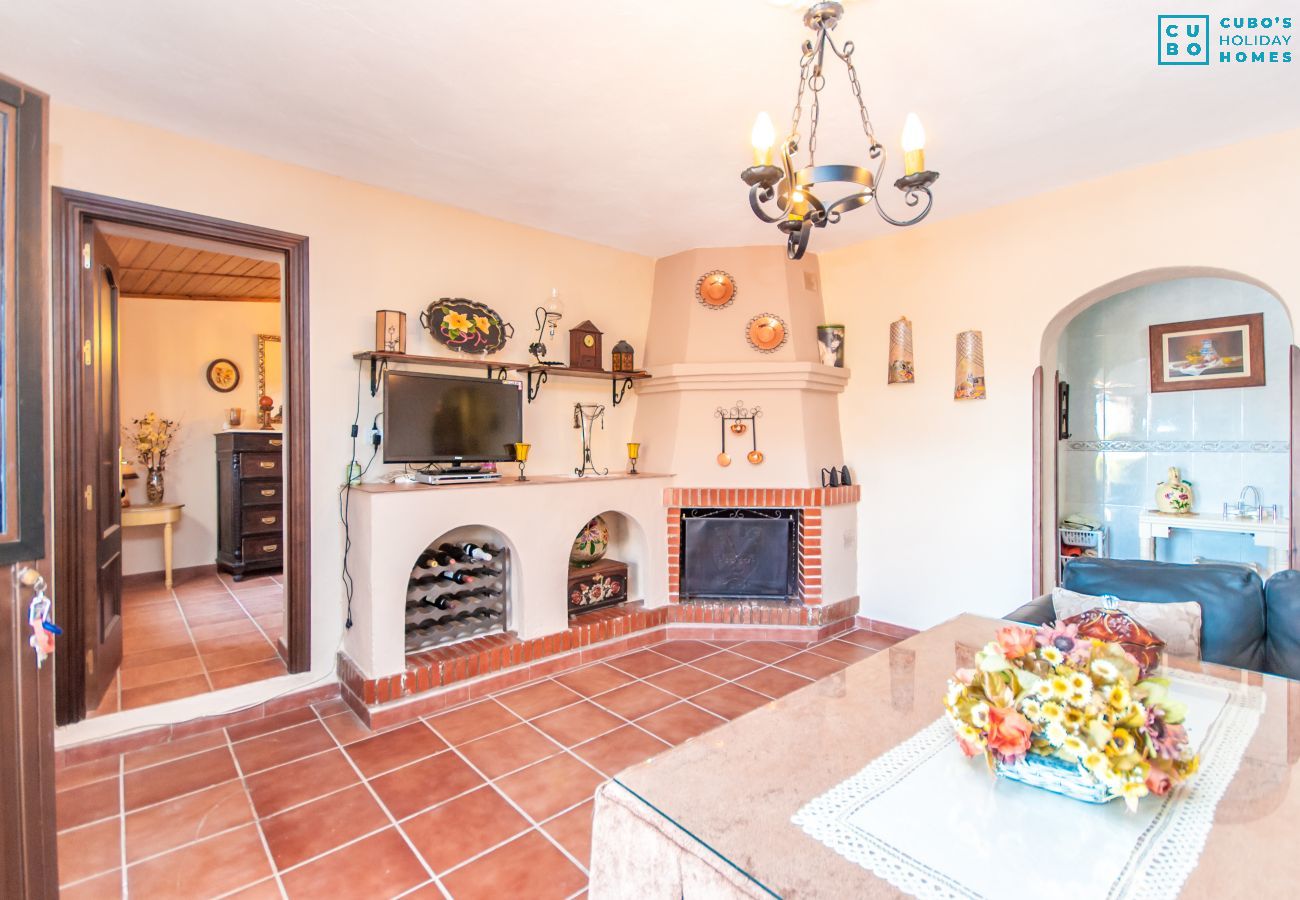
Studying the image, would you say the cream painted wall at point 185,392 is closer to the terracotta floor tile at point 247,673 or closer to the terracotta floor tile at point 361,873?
the terracotta floor tile at point 247,673

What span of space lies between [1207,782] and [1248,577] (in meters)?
1.39

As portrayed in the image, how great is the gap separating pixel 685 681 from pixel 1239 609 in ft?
7.25

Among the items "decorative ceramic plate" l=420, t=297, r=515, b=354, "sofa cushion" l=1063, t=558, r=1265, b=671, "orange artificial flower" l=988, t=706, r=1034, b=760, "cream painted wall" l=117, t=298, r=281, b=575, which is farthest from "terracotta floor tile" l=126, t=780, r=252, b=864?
"cream painted wall" l=117, t=298, r=281, b=575

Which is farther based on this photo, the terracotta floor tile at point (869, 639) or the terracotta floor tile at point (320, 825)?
the terracotta floor tile at point (869, 639)

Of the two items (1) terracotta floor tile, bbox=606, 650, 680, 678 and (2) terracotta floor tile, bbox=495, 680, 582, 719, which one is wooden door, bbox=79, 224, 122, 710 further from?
(1) terracotta floor tile, bbox=606, 650, 680, 678

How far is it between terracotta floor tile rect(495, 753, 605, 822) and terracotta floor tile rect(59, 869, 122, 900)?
107 cm

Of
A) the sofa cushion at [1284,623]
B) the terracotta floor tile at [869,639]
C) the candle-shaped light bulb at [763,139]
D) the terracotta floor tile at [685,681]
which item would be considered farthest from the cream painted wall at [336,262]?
the sofa cushion at [1284,623]

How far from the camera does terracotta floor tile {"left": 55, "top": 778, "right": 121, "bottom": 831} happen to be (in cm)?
199

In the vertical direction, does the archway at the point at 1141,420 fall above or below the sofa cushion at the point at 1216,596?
above

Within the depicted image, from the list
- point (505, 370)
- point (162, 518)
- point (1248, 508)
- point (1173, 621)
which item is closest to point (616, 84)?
point (505, 370)

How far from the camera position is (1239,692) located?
1.50m

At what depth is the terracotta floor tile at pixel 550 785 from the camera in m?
2.06

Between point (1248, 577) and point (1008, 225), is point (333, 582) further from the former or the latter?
point (1008, 225)

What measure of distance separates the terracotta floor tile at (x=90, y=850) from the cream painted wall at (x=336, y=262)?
23.7 inches
